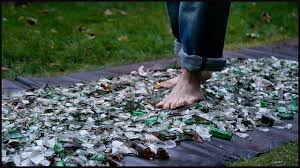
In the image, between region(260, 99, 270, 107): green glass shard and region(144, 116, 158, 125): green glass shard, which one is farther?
region(260, 99, 270, 107): green glass shard

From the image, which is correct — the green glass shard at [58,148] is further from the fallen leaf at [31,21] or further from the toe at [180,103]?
the fallen leaf at [31,21]

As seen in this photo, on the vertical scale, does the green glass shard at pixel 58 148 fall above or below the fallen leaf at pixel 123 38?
below

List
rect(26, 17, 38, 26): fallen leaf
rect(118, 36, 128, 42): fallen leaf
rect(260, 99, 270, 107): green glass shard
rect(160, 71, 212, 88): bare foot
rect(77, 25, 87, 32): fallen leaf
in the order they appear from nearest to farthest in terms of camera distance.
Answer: rect(260, 99, 270, 107): green glass shard, rect(160, 71, 212, 88): bare foot, rect(118, 36, 128, 42): fallen leaf, rect(77, 25, 87, 32): fallen leaf, rect(26, 17, 38, 26): fallen leaf

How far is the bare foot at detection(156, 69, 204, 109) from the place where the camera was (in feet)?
8.08

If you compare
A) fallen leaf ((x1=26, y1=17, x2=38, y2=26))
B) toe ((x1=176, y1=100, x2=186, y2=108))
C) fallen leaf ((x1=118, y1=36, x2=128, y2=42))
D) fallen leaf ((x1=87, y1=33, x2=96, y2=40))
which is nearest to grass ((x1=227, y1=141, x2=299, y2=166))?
toe ((x1=176, y1=100, x2=186, y2=108))

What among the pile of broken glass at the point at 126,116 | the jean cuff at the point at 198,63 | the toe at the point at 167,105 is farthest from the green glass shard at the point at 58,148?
the jean cuff at the point at 198,63

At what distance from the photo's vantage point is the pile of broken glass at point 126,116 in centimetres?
187

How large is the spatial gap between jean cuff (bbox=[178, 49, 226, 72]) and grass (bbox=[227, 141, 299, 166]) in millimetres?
661

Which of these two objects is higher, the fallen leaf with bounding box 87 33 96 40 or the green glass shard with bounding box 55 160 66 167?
the fallen leaf with bounding box 87 33 96 40

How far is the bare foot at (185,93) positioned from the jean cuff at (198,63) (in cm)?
5

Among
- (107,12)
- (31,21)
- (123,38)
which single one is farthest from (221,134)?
(107,12)

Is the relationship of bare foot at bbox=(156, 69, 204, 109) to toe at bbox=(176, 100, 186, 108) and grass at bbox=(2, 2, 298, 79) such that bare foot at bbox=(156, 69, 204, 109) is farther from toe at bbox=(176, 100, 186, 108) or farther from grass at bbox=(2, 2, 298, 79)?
grass at bbox=(2, 2, 298, 79)

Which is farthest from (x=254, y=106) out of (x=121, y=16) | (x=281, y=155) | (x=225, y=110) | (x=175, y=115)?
(x=121, y=16)

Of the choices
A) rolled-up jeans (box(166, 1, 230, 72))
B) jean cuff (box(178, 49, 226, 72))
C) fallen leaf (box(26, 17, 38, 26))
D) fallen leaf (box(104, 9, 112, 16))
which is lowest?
fallen leaf (box(26, 17, 38, 26))
